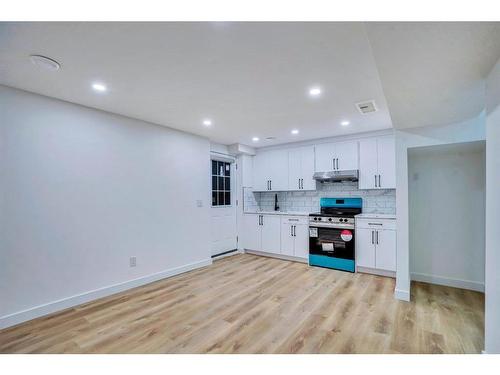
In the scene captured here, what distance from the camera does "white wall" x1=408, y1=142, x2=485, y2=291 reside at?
329 centimetres

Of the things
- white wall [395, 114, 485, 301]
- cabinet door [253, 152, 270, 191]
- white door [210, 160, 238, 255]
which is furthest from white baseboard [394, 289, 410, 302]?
white door [210, 160, 238, 255]

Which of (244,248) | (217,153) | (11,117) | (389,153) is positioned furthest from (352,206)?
(11,117)

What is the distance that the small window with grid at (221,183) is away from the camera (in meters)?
5.22

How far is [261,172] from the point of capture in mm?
5680

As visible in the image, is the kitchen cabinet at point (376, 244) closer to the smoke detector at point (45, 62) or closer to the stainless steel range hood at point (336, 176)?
the stainless steel range hood at point (336, 176)

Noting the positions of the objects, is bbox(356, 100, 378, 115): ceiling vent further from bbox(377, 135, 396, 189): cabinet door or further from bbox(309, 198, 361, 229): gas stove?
bbox(309, 198, 361, 229): gas stove

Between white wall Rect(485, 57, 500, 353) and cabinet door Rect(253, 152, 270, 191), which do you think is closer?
white wall Rect(485, 57, 500, 353)

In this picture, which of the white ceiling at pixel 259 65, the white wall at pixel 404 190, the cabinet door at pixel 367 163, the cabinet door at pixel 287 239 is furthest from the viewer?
the cabinet door at pixel 287 239

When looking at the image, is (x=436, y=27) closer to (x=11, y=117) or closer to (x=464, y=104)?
(x=464, y=104)

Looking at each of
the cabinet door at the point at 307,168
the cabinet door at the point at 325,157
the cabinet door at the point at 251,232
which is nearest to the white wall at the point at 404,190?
the cabinet door at the point at 325,157

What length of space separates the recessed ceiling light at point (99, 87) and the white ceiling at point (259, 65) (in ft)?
0.26

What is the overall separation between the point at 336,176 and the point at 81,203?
13.1 feet

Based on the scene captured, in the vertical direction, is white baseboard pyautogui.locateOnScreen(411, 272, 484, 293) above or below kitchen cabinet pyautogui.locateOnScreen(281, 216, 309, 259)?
below

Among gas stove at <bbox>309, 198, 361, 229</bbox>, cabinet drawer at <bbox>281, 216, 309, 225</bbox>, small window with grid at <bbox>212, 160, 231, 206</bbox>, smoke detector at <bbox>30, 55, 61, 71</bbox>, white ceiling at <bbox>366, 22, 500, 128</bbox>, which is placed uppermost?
smoke detector at <bbox>30, 55, 61, 71</bbox>
